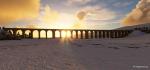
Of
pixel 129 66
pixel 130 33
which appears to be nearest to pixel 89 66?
pixel 129 66

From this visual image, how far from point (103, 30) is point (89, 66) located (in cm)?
12799

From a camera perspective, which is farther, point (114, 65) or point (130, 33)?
point (130, 33)

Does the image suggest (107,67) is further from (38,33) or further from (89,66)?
(38,33)

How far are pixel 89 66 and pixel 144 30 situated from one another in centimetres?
12556

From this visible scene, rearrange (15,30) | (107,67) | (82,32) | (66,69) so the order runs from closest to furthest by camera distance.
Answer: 1. (66,69)
2. (107,67)
3. (15,30)
4. (82,32)

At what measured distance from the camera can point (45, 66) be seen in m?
15.4

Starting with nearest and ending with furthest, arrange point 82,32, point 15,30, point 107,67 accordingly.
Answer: point 107,67 → point 15,30 → point 82,32

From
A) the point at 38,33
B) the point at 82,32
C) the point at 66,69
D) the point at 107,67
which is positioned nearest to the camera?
the point at 66,69

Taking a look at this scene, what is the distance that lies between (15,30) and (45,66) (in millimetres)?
90960

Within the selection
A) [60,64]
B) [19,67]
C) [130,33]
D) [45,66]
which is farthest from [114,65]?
[130,33]

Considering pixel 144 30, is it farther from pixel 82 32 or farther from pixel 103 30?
pixel 82 32

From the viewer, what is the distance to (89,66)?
16.0 meters

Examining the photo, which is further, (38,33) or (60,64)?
(38,33)

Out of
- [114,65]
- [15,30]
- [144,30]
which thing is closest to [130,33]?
[144,30]
